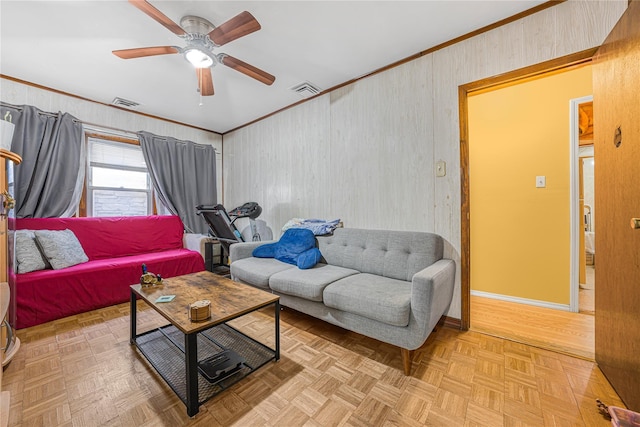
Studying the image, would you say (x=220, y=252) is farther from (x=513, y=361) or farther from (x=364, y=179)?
(x=513, y=361)

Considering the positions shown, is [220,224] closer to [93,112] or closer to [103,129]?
[103,129]

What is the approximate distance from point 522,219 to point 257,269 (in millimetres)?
2803

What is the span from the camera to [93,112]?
126 inches

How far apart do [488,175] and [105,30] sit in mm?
3862

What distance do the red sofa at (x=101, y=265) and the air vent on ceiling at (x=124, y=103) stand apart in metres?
1.49

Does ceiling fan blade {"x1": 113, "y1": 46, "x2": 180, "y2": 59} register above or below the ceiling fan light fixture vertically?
below

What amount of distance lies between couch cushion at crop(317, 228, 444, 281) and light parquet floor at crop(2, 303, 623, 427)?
0.59 metres

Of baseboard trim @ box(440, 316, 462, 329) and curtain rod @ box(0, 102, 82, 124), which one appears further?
curtain rod @ box(0, 102, 82, 124)

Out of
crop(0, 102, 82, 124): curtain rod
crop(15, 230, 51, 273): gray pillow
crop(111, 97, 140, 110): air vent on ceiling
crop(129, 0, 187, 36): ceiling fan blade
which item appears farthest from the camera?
crop(111, 97, 140, 110): air vent on ceiling

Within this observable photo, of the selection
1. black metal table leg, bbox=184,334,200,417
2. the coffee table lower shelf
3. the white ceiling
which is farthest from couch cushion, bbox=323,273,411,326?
the white ceiling

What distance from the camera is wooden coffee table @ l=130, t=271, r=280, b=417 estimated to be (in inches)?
49.2

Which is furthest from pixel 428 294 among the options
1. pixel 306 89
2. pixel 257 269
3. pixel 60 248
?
pixel 60 248

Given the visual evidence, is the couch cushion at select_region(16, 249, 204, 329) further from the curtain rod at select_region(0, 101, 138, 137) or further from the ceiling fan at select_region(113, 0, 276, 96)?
the ceiling fan at select_region(113, 0, 276, 96)

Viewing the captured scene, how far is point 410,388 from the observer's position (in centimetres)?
142
